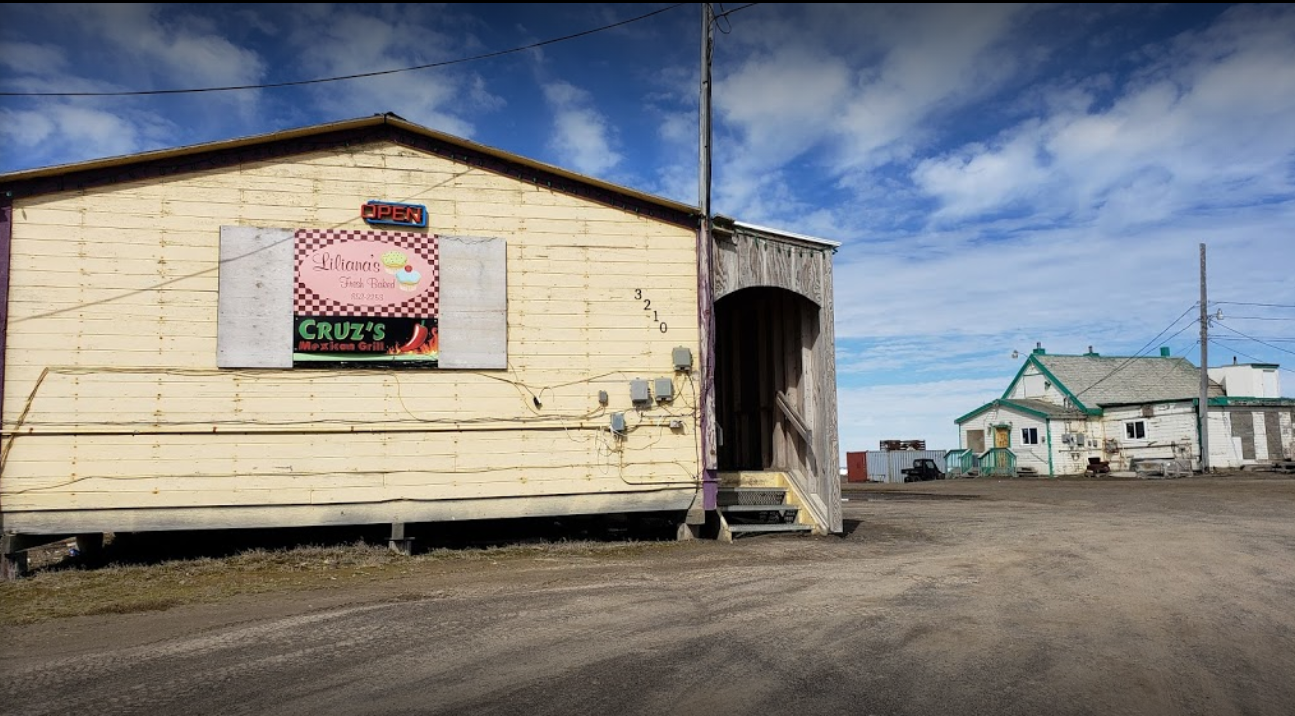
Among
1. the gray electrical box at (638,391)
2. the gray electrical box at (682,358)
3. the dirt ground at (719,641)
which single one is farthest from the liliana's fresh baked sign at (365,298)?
the gray electrical box at (682,358)

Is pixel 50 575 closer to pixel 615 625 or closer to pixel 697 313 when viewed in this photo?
pixel 615 625

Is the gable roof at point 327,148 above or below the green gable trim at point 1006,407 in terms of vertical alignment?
above

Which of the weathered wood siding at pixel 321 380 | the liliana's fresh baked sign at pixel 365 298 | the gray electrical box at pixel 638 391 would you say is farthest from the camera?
the gray electrical box at pixel 638 391

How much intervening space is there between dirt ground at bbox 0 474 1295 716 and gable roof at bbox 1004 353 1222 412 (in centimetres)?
3111

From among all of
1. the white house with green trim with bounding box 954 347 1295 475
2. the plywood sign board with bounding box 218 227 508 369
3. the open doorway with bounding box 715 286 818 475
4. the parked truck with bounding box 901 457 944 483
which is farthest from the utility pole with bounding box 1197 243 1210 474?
the plywood sign board with bounding box 218 227 508 369

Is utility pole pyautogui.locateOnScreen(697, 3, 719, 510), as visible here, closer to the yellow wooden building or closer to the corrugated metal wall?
the yellow wooden building

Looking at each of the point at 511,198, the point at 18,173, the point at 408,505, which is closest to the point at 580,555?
the point at 408,505

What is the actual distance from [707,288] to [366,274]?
15.5 ft

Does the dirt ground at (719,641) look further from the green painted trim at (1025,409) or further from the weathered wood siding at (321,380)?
the green painted trim at (1025,409)

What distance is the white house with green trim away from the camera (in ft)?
115

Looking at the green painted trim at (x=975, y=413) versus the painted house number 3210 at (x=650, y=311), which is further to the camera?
the green painted trim at (x=975, y=413)

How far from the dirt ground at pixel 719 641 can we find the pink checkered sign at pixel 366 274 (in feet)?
11.2

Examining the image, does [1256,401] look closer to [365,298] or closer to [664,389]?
[664,389]

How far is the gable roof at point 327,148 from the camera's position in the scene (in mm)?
10039
